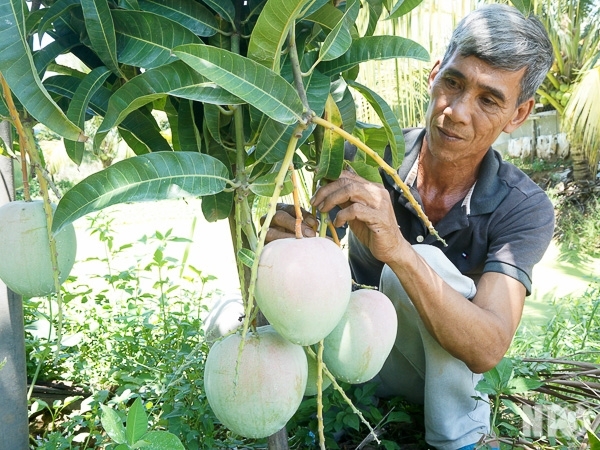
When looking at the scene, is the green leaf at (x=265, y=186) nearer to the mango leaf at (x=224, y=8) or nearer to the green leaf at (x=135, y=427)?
the mango leaf at (x=224, y=8)

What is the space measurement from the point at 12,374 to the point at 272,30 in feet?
2.84

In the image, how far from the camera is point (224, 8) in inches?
32.3

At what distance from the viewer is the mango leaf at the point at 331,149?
2.58ft

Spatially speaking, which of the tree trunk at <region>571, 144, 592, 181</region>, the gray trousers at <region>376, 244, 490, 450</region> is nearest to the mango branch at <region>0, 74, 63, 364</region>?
the gray trousers at <region>376, 244, 490, 450</region>

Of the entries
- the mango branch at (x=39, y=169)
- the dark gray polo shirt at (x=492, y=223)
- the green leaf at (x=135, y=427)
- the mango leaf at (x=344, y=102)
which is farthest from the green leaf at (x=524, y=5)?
the dark gray polo shirt at (x=492, y=223)

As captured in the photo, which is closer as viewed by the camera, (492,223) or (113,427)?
(113,427)

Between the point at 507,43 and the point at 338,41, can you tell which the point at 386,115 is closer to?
the point at 338,41

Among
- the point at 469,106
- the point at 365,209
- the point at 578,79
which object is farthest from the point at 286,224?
the point at 578,79

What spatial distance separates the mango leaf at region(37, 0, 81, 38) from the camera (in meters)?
0.76

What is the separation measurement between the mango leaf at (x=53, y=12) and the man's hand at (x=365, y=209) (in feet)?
1.26

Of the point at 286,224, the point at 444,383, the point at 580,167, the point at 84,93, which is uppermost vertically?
the point at 84,93

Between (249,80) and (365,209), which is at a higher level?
(249,80)

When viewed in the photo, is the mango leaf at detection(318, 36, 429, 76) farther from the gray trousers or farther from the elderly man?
the gray trousers

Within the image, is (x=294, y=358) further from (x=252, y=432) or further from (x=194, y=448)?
(x=194, y=448)
